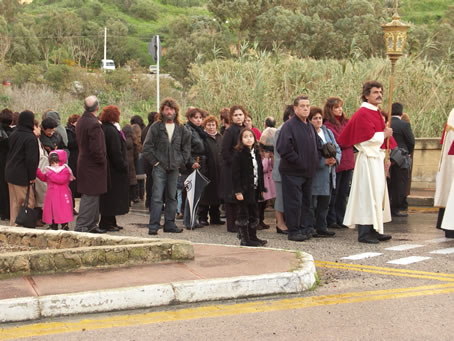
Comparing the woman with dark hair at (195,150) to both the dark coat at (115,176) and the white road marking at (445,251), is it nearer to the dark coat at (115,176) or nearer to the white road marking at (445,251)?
the dark coat at (115,176)

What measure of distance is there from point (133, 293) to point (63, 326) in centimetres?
79

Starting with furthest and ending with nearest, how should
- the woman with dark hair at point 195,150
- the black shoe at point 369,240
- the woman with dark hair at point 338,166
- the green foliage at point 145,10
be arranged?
the green foliage at point 145,10, the woman with dark hair at point 195,150, the woman with dark hair at point 338,166, the black shoe at point 369,240

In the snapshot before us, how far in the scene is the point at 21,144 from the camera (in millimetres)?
11750

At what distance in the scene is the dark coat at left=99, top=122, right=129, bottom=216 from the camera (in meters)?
11.8

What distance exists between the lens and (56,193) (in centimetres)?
1162

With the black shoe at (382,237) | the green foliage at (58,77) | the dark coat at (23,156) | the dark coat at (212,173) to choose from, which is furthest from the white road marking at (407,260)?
the green foliage at (58,77)

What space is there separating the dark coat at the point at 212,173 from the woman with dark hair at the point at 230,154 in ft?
1.99

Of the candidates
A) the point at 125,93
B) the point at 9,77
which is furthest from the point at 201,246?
the point at 9,77

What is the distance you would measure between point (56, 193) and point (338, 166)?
14.4ft

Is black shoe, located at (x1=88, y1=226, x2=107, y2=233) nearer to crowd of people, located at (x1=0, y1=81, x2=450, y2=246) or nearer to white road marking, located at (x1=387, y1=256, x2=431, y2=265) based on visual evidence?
crowd of people, located at (x1=0, y1=81, x2=450, y2=246)

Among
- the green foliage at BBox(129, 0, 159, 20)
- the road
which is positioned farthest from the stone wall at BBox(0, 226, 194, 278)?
the green foliage at BBox(129, 0, 159, 20)

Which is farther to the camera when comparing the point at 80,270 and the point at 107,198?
the point at 107,198

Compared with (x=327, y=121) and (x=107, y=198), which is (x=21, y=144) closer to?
(x=107, y=198)

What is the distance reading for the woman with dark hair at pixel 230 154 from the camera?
11.4m
